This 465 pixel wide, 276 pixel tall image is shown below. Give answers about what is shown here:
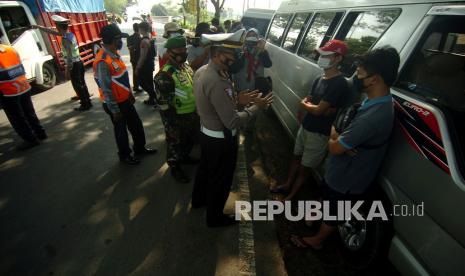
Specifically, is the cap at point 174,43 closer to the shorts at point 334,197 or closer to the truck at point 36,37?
the shorts at point 334,197

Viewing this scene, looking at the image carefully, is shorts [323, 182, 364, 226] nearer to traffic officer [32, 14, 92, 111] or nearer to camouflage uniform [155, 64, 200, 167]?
camouflage uniform [155, 64, 200, 167]

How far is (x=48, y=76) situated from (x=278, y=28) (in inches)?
252

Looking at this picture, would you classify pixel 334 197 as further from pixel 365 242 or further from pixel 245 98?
pixel 245 98

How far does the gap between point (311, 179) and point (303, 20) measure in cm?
257

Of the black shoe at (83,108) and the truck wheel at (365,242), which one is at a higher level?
the truck wheel at (365,242)

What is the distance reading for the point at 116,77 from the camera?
354 cm

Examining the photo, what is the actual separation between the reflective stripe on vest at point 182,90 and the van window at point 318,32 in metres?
1.64

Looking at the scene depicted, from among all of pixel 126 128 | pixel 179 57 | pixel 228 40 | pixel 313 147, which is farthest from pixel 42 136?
pixel 313 147

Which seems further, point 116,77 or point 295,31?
point 295,31

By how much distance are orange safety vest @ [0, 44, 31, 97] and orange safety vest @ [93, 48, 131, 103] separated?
1.53 m

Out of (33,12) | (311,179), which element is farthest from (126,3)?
(311,179)

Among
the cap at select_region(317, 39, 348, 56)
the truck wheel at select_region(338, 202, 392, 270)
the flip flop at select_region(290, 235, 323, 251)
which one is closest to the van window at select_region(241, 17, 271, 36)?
the cap at select_region(317, 39, 348, 56)

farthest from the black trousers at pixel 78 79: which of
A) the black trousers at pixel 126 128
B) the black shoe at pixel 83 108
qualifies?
the black trousers at pixel 126 128

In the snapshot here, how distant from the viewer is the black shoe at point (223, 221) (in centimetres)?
287
